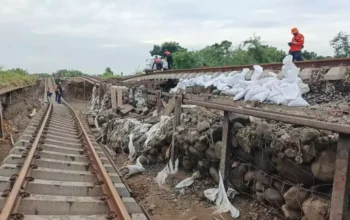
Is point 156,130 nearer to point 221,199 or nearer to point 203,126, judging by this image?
point 203,126

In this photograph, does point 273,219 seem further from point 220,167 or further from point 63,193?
point 63,193

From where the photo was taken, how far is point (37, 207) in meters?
4.26

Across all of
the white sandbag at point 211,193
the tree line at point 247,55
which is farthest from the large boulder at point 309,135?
the tree line at point 247,55

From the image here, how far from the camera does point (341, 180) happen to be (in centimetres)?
335

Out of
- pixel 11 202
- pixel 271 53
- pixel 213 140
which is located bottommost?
pixel 11 202

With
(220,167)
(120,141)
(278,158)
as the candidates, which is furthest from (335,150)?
(120,141)

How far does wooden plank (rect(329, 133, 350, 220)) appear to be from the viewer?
332 cm

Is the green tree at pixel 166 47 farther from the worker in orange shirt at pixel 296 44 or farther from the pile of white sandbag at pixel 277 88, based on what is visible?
the pile of white sandbag at pixel 277 88

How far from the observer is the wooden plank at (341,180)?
3322mm

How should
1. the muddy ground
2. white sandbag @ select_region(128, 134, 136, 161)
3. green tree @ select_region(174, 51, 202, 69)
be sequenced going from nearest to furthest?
the muddy ground
white sandbag @ select_region(128, 134, 136, 161)
green tree @ select_region(174, 51, 202, 69)

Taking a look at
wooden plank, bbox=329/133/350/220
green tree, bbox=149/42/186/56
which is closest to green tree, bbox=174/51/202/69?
green tree, bbox=149/42/186/56

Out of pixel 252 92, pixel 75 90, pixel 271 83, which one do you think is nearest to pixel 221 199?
pixel 252 92

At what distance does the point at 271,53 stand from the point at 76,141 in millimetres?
17120

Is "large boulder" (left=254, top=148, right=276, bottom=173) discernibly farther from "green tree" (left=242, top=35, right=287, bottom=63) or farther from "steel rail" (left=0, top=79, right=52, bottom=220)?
"green tree" (left=242, top=35, right=287, bottom=63)
